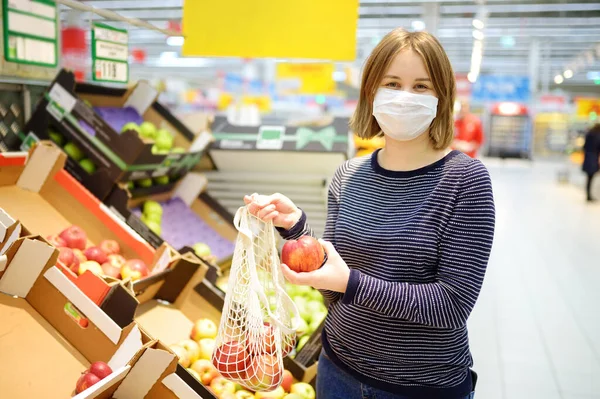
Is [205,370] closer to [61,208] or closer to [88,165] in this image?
[61,208]

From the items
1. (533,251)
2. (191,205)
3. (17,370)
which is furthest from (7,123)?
(533,251)

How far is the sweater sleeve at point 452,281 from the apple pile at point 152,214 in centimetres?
214

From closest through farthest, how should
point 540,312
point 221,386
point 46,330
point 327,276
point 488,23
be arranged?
point 327,276 → point 46,330 → point 221,386 → point 540,312 → point 488,23

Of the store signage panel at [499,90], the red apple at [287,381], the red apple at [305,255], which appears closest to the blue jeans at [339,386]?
the red apple at [305,255]

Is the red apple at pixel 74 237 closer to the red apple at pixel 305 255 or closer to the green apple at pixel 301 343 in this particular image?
the green apple at pixel 301 343

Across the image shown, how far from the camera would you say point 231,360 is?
1.67m

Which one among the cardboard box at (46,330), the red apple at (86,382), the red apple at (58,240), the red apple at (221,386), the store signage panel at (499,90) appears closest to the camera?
the red apple at (86,382)

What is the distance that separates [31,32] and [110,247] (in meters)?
1.20

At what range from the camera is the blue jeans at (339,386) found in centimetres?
156

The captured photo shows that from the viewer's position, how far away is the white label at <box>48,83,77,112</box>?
2969mm

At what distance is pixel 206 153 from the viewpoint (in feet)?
13.6

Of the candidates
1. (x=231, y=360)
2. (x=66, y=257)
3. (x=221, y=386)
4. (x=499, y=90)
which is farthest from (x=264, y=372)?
(x=499, y=90)

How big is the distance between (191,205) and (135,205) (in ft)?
1.59

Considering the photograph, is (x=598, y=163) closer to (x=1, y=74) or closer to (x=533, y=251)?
(x=533, y=251)
